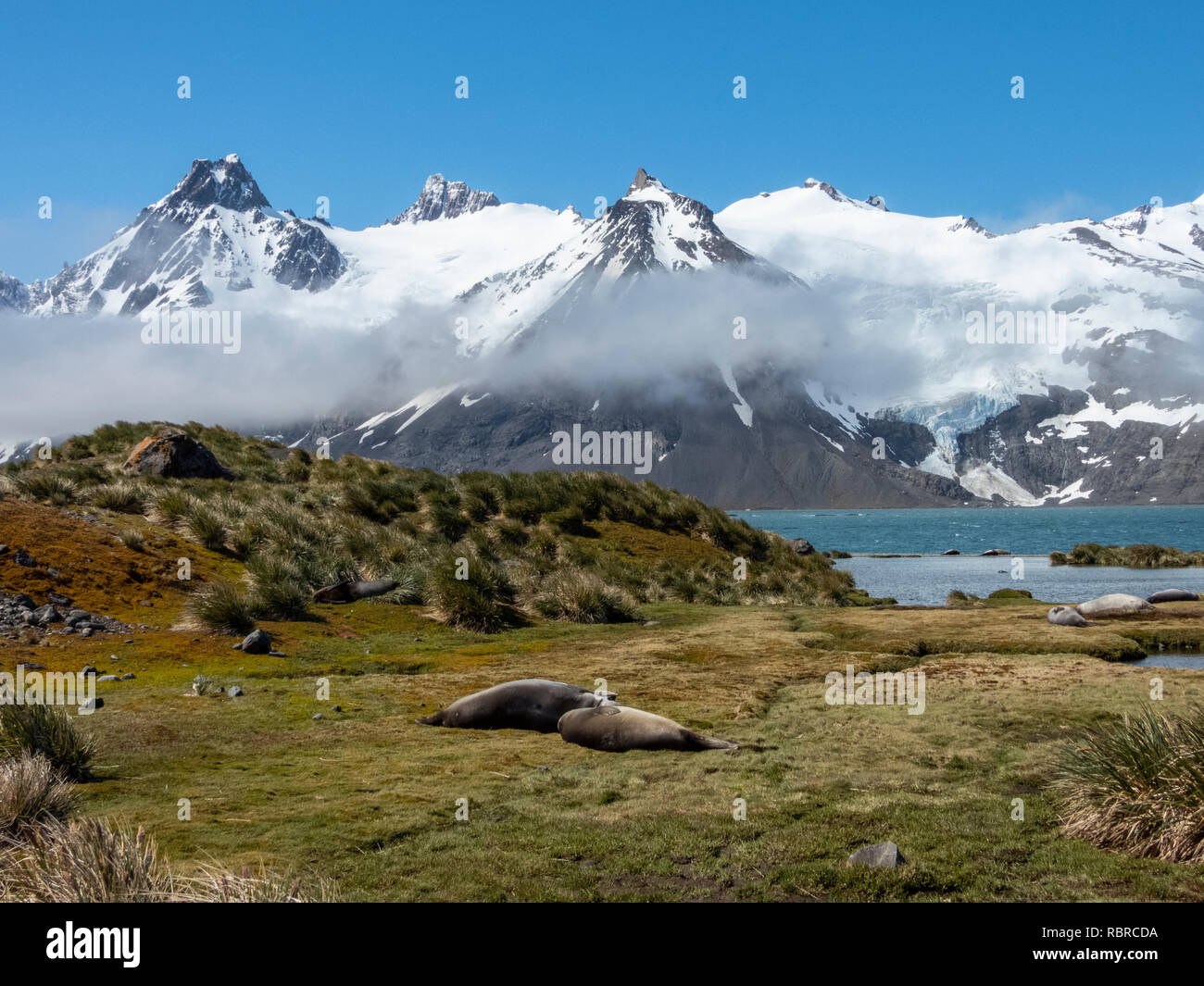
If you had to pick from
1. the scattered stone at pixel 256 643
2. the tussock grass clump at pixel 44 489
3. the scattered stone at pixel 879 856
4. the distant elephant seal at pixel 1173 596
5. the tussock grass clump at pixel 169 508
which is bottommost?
the distant elephant seal at pixel 1173 596

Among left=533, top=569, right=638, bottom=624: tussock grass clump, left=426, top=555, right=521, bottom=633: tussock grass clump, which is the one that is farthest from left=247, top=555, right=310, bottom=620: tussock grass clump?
left=533, top=569, right=638, bottom=624: tussock grass clump

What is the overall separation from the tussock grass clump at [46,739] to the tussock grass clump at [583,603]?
12.4 m

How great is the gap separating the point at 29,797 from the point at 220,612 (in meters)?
9.75

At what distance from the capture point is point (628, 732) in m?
9.59

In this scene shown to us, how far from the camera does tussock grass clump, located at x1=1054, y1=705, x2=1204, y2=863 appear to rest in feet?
20.0

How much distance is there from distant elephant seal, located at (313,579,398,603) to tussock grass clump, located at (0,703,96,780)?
10817mm

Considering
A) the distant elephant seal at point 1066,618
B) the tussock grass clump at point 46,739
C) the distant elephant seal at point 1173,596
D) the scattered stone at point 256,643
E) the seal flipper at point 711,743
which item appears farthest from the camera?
the distant elephant seal at point 1173,596

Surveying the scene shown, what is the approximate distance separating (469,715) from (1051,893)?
274 inches

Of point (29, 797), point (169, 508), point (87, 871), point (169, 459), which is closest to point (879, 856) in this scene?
point (87, 871)

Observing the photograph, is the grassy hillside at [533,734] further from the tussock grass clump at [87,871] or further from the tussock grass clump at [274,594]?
the tussock grass clump at [87,871]

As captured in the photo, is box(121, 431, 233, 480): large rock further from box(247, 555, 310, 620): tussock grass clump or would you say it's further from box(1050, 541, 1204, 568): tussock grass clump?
box(1050, 541, 1204, 568): tussock grass clump

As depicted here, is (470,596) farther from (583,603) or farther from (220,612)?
(220,612)

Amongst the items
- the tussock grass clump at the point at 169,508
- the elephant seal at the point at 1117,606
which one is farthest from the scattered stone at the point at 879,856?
the tussock grass clump at the point at 169,508

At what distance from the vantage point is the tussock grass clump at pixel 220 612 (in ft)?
50.6
